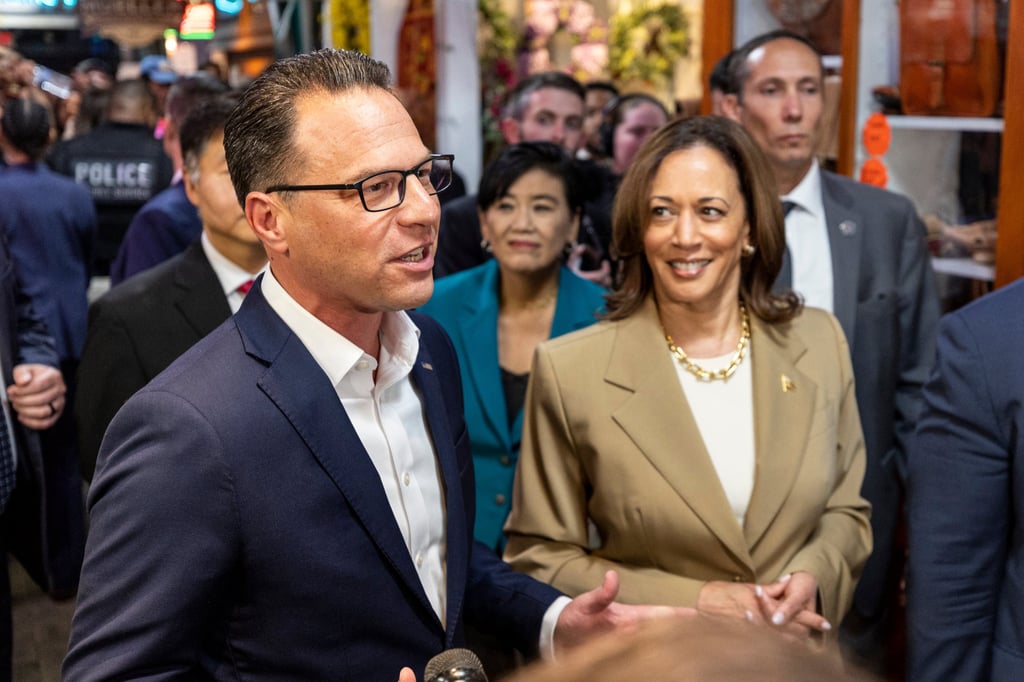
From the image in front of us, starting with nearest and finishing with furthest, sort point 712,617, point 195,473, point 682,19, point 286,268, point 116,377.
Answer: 1. point 712,617
2. point 195,473
3. point 286,268
4. point 116,377
5. point 682,19

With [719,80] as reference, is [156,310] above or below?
below

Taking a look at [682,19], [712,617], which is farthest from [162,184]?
[712,617]

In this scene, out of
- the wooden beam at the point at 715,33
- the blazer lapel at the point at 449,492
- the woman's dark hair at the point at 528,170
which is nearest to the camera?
the blazer lapel at the point at 449,492

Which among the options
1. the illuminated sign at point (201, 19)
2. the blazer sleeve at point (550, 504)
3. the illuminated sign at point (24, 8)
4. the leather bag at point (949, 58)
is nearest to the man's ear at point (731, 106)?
the leather bag at point (949, 58)

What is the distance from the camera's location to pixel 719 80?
3727 mm

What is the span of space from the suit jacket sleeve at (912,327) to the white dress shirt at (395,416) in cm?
182

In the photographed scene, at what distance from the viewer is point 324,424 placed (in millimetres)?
1518

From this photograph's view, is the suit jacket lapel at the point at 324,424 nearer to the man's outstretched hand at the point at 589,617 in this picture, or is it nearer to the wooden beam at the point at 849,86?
the man's outstretched hand at the point at 589,617

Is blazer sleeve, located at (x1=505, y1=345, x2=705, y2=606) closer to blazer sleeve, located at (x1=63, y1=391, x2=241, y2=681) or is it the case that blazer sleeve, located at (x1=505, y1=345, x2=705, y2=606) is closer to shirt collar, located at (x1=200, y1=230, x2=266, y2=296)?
shirt collar, located at (x1=200, y1=230, x2=266, y2=296)

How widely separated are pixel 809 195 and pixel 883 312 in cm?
39

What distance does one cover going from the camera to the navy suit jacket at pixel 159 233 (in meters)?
3.64

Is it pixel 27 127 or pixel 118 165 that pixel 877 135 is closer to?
pixel 27 127

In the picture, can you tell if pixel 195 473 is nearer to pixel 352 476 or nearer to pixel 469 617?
pixel 352 476

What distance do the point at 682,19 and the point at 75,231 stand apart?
169 inches
